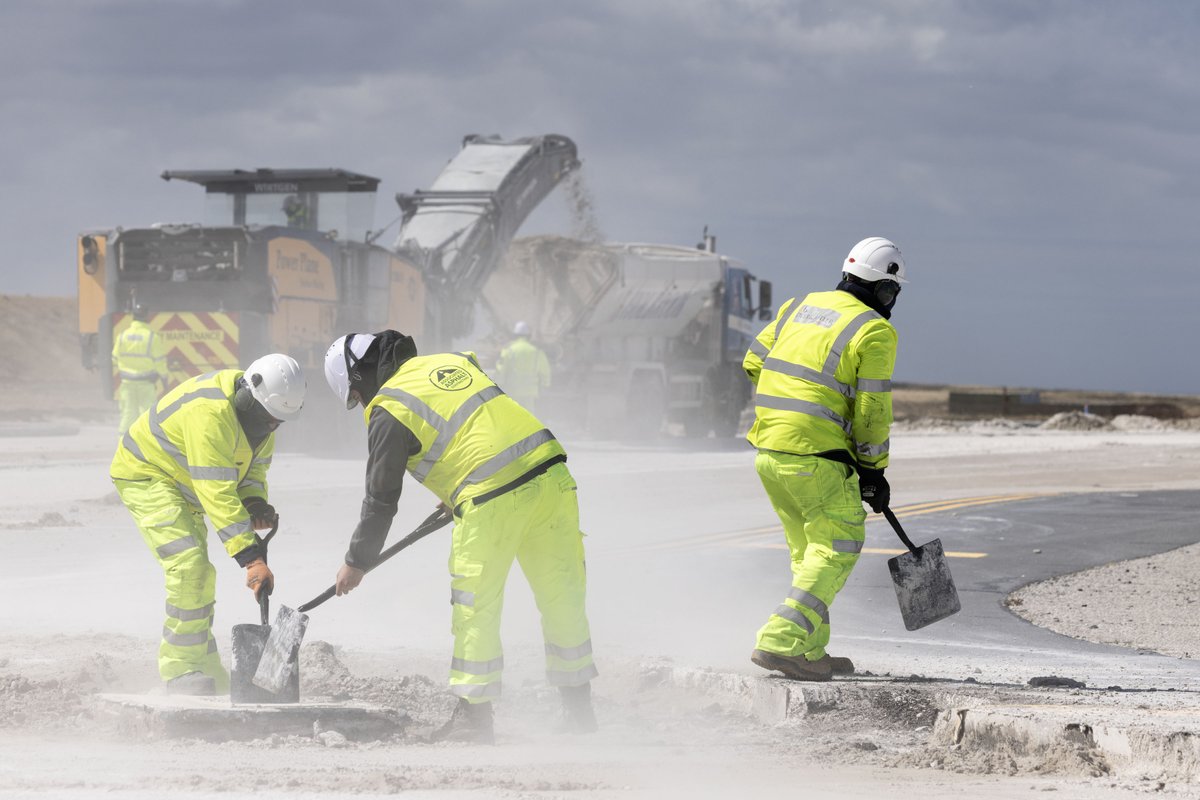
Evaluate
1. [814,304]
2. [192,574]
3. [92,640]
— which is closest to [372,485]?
[192,574]

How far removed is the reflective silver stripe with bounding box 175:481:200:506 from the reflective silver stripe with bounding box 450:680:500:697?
5.70ft

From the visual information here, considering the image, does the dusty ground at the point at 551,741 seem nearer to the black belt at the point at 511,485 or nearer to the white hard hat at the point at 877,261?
the black belt at the point at 511,485

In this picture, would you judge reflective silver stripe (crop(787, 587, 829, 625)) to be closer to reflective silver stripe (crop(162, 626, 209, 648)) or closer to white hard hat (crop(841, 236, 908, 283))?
white hard hat (crop(841, 236, 908, 283))

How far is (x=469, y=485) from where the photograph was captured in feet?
18.4

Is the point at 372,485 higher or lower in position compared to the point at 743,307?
lower

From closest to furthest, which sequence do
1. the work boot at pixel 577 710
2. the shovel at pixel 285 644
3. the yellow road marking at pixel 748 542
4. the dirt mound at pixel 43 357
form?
the shovel at pixel 285 644, the work boot at pixel 577 710, the yellow road marking at pixel 748 542, the dirt mound at pixel 43 357

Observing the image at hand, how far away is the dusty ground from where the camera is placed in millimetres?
4910

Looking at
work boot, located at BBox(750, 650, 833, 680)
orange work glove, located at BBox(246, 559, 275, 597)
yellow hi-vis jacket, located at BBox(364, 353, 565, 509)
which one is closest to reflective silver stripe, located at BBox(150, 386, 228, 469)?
orange work glove, located at BBox(246, 559, 275, 597)

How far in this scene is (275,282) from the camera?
18.9 m

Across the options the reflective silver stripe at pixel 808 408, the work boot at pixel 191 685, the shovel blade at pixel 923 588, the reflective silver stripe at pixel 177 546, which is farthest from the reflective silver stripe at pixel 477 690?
the shovel blade at pixel 923 588

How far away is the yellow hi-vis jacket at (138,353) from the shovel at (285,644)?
39.0 feet

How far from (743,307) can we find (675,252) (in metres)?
2.39

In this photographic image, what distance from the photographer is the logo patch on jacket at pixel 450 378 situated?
5645 millimetres

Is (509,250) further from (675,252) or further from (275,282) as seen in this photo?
(275,282)
